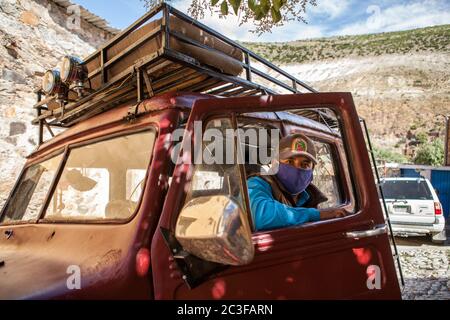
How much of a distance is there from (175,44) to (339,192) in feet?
→ 4.99

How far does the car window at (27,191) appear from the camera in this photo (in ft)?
8.84

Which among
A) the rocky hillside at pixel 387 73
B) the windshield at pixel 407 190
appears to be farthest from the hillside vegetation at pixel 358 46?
the windshield at pixel 407 190

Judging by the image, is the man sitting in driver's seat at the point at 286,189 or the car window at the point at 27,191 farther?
the car window at the point at 27,191

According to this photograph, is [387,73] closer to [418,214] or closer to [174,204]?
[418,214]

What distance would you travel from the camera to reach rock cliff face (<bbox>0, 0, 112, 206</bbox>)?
20.6 ft

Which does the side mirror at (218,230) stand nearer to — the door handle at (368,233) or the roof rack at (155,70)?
the door handle at (368,233)

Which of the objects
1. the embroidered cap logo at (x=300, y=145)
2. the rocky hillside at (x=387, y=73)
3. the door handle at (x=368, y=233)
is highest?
the rocky hillside at (x=387, y=73)

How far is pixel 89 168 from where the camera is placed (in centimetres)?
241

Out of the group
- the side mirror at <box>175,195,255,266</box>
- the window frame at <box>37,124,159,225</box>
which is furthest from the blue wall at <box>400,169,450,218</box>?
the side mirror at <box>175,195,255,266</box>

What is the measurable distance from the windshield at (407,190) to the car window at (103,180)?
9.02 metres

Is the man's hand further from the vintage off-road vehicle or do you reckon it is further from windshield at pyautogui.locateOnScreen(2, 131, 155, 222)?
windshield at pyautogui.locateOnScreen(2, 131, 155, 222)

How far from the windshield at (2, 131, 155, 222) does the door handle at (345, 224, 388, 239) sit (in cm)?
108

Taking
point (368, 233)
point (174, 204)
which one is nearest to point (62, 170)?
point (174, 204)
